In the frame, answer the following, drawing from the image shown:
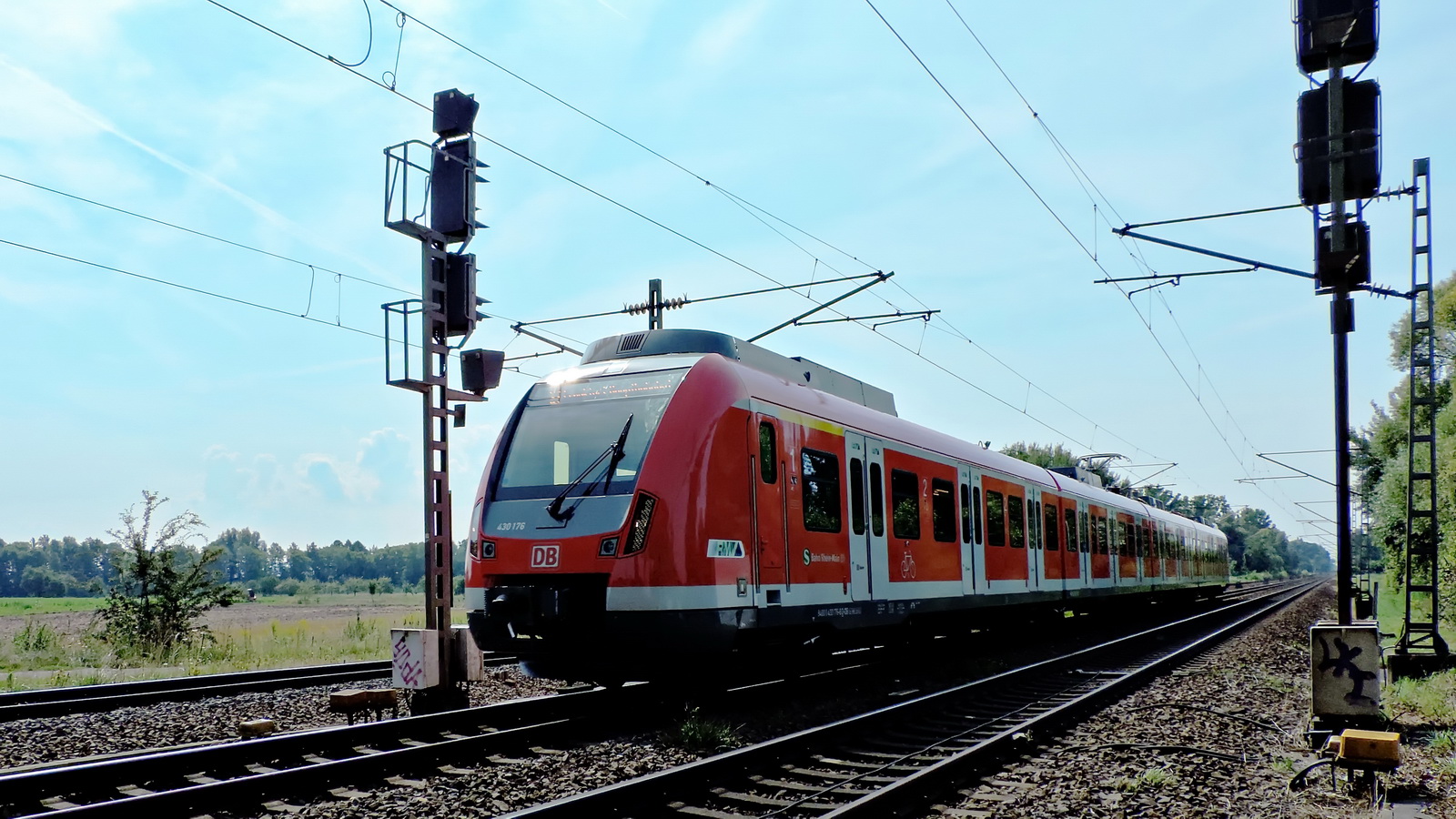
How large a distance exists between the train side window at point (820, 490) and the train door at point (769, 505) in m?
0.48

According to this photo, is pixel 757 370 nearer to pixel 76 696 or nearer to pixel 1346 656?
pixel 1346 656

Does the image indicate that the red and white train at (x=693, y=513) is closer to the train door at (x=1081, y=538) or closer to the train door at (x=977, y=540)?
the train door at (x=977, y=540)

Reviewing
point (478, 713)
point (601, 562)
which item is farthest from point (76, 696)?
point (601, 562)

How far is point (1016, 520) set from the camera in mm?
18141

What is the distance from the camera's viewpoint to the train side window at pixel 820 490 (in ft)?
35.9

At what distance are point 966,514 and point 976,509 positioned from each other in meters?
0.61

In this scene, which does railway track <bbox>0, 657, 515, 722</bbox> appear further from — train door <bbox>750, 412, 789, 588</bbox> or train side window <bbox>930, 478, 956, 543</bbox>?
train side window <bbox>930, 478, 956, 543</bbox>

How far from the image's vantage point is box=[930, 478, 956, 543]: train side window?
1424 centimetres

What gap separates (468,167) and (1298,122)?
8.05 metres

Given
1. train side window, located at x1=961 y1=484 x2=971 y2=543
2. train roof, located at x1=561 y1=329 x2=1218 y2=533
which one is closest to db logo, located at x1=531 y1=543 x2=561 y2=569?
train roof, located at x1=561 y1=329 x2=1218 y2=533

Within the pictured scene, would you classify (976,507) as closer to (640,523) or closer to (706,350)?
(706,350)

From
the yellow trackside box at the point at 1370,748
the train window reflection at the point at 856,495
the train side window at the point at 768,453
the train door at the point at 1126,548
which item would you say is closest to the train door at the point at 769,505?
the train side window at the point at 768,453

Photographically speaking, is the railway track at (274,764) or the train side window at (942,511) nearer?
the railway track at (274,764)

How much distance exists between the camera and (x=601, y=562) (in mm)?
9172
